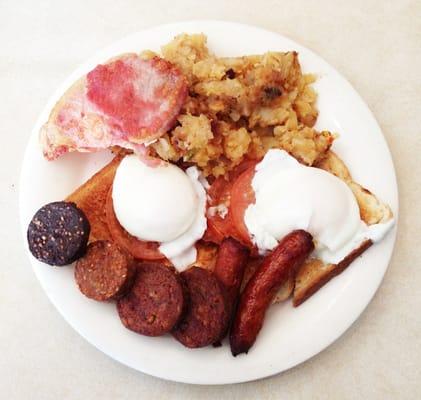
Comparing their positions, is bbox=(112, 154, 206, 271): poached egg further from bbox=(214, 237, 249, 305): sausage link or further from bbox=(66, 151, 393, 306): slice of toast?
bbox=(214, 237, 249, 305): sausage link

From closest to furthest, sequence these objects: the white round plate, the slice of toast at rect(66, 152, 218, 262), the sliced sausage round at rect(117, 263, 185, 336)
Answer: the sliced sausage round at rect(117, 263, 185, 336) → the white round plate → the slice of toast at rect(66, 152, 218, 262)

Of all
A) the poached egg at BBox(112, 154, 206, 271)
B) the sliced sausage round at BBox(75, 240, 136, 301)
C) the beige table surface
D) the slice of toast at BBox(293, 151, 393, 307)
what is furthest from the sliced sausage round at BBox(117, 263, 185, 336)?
the slice of toast at BBox(293, 151, 393, 307)

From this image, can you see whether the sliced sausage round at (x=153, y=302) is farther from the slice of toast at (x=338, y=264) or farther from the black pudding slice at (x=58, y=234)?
the slice of toast at (x=338, y=264)

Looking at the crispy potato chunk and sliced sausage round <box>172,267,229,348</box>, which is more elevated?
the crispy potato chunk

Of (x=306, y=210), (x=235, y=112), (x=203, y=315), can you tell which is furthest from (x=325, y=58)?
(x=203, y=315)

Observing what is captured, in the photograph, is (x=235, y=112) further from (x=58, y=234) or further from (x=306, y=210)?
(x=58, y=234)

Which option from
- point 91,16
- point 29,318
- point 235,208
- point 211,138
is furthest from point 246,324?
point 91,16
